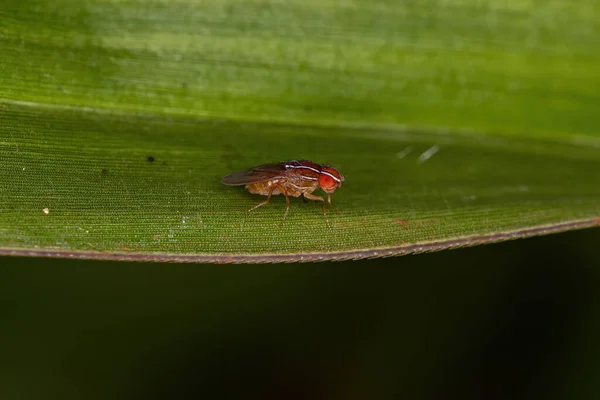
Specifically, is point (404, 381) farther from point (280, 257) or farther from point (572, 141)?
point (572, 141)

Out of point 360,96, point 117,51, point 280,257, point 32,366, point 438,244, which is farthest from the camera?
point 360,96

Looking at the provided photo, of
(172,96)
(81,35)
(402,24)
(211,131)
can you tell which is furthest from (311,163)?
(81,35)

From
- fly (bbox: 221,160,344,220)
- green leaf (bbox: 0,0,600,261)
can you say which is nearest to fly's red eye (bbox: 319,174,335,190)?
fly (bbox: 221,160,344,220)

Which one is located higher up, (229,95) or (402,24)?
(402,24)

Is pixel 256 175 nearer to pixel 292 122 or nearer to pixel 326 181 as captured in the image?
pixel 326 181

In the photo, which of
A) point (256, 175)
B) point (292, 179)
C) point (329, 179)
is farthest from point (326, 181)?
point (256, 175)

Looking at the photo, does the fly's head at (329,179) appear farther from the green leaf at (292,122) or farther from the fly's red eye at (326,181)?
the green leaf at (292,122)

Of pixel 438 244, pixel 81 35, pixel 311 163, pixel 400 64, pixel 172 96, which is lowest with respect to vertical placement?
pixel 438 244

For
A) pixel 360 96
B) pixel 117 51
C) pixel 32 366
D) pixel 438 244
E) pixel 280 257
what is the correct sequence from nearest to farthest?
pixel 280 257, pixel 438 244, pixel 32 366, pixel 117 51, pixel 360 96

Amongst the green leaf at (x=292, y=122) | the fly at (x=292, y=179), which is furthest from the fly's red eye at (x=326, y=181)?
the green leaf at (x=292, y=122)
